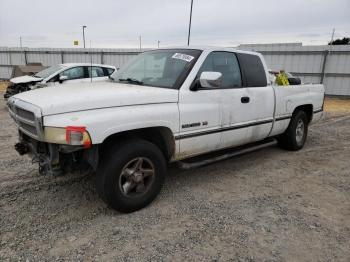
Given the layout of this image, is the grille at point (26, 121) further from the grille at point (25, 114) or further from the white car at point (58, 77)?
the white car at point (58, 77)

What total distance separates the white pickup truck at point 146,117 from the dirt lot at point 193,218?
407 millimetres

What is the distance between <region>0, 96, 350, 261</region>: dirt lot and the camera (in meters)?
2.81

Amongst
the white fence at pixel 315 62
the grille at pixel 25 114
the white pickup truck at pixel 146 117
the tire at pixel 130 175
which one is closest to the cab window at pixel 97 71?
the white fence at pixel 315 62

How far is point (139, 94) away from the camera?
11.0 feet

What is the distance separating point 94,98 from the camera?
10.1ft

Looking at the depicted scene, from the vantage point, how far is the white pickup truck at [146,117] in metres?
2.97

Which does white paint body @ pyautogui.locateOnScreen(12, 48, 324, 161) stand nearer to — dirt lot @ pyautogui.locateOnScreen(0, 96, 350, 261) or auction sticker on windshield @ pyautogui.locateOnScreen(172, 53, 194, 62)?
auction sticker on windshield @ pyautogui.locateOnScreen(172, 53, 194, 62)

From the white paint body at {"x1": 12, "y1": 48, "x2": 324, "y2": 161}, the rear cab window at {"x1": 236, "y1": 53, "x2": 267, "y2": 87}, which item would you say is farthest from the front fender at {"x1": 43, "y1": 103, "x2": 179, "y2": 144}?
the rear cab window at {"x1": 236, "y1": 53, "x2": 267, "y2": 87}

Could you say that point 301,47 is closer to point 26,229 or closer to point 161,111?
point 161,111

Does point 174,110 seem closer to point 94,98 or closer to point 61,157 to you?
point 94,98

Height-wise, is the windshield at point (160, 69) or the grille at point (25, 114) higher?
the windshield at point (160, 69)

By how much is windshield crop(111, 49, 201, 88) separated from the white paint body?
Result: 13 cm

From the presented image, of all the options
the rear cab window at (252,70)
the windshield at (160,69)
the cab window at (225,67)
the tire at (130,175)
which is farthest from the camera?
the rear cab window at (252,70)

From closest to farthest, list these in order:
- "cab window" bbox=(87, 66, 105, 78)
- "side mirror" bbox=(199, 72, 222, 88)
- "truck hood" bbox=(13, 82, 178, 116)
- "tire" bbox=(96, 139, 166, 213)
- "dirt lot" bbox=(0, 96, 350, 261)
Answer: "dirt lot" bbox=(0, 96, 350, 261) < "truck hood" bbox=(13, 82, 178, 116) < "tire" bbox=(96, 139, 166, 213) < "side mirror" bbox=(199, 72, 222, 88) < "cab window" bbox=(87, 66, 105, 78)
